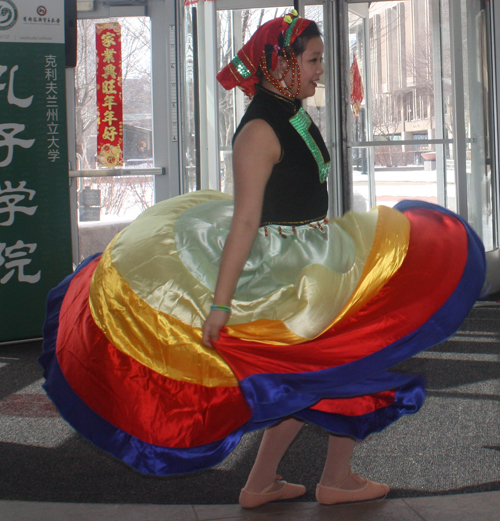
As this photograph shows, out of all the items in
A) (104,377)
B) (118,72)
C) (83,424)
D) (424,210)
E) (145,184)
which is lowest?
(83,424)

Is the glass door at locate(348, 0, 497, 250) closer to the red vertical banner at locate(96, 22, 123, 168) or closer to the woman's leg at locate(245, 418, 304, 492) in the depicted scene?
the red vertical banner at locate(96, 22, 123, 168)

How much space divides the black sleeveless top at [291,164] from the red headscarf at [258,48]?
52 mm

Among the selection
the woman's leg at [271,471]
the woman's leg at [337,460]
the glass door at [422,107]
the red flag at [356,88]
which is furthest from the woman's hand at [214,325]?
the red flag at [356,88]

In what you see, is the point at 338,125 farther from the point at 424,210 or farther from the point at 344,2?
the point at 424,210

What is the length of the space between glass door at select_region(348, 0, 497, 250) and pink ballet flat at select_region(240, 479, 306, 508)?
128 inches

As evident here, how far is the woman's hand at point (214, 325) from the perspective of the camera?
1.38 meters

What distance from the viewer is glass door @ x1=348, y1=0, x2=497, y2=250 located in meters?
4.73

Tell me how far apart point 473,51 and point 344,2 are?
1045 millimetres

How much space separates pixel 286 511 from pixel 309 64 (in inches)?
45.4

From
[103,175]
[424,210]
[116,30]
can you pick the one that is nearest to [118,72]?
[116,30]

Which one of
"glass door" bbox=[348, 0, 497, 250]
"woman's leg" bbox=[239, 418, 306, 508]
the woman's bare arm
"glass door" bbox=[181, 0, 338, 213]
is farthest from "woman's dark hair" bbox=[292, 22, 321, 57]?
"glass door" bbox=[348, 0, 497, 250]

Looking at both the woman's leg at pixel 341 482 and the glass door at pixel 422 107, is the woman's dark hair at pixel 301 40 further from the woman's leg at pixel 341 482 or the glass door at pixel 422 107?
the glass door at pixel 422 107

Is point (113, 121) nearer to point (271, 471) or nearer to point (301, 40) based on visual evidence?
point (301, 40)

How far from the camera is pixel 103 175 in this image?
14.7 ft
